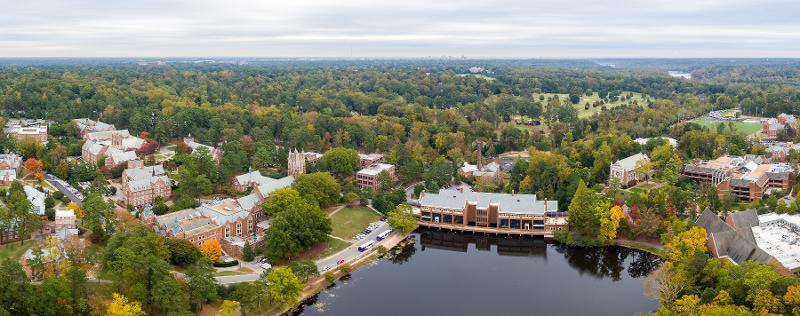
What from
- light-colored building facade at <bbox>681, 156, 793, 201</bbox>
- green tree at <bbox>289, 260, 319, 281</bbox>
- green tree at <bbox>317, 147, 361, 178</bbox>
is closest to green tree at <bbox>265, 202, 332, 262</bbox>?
green tree at <bbox>289, 260, 319, 281</bbox>

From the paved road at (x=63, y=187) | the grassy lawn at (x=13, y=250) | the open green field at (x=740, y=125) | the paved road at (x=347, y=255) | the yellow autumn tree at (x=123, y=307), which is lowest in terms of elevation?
the paved road at (x=347, y=255)

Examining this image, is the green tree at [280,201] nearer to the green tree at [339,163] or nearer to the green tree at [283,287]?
the green tree at [283,287]

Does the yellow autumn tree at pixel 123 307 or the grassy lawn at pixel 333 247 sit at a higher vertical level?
the yellow autumn tree at pixel 123 307

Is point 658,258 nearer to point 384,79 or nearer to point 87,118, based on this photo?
point 87,118

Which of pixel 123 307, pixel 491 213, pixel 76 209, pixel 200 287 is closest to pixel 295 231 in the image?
pixel 200 287

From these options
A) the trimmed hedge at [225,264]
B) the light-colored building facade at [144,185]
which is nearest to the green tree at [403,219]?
the trimmed hedge at [225,264]

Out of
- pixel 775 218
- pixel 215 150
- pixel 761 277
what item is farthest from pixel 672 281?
pixel 215 150

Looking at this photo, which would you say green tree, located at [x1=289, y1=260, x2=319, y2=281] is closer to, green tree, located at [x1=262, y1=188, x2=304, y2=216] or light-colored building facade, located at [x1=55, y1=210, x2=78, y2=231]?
green tree, located at [x1=262, y1=188, x2=304, y2=216]
